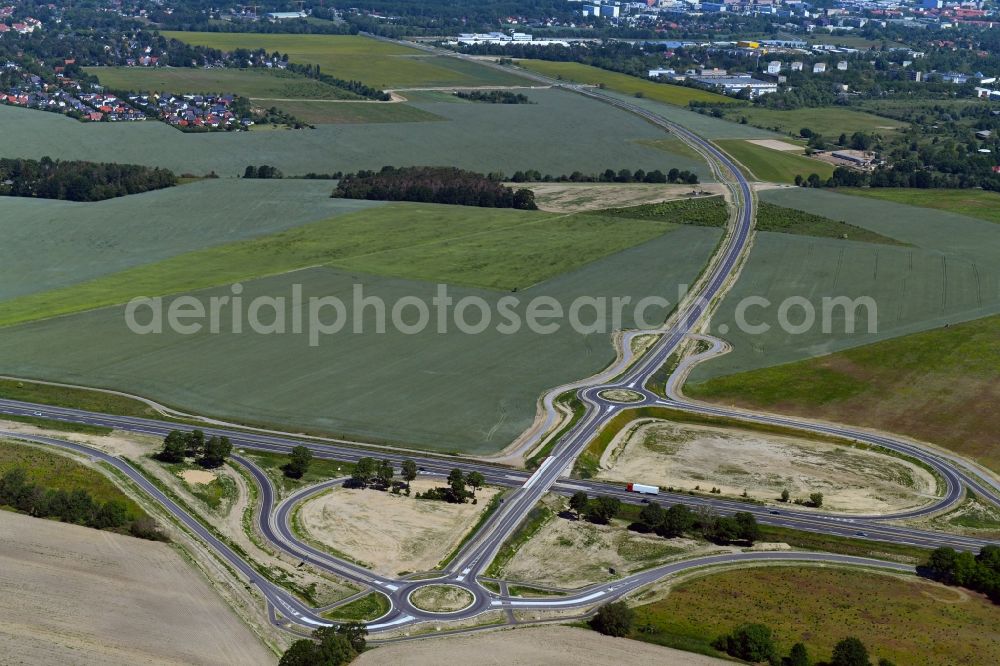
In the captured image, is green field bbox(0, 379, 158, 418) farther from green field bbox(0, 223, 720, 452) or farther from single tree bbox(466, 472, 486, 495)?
single tree bbox(466, 472, 486, 495)

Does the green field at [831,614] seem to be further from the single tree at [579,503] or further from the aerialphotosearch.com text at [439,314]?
the aerialphotosearch.com text at [439,314]

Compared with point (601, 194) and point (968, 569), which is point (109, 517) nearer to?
point (968, 569)

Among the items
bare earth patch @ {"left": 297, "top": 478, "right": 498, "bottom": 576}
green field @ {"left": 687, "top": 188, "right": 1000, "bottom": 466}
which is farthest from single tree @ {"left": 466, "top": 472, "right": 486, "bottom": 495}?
green field @ {"left": 687, "top": 188, "right": 1000, "bottom": 466}

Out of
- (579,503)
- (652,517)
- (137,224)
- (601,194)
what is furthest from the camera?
(601,194)

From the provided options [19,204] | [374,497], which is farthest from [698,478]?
[19,204]

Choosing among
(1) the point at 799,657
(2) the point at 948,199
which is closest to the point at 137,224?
(1) the point at 799,657
